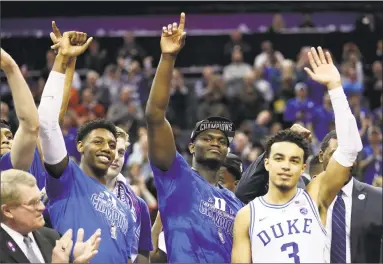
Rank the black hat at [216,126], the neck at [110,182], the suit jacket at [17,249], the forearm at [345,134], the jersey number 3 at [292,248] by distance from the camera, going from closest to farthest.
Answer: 1. the suit jacket at [17,249]
2. the jersey number 3 at [292,248]
3. the forearm at [345,134]
4. the black hat at [216,126]
5. the neck at [110,182]

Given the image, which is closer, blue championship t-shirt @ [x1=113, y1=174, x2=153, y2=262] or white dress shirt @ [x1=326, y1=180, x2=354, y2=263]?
white dress shirt @ [x1=326, y1=180, x2=354, y2=263]

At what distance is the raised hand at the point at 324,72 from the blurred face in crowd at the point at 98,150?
1.34 meters

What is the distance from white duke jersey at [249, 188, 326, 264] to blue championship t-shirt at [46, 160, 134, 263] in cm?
88

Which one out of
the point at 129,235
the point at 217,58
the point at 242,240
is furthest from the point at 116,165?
the point at 217,58

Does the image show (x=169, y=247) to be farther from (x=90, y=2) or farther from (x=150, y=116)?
(x=90, y=2)

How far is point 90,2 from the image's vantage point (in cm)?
1738

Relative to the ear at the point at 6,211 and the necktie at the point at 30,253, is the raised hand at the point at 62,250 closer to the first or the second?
the necktie at the point at 30,253

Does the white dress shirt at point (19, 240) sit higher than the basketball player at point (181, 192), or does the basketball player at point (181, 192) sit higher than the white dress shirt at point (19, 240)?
the basketball player at point (181, 192)

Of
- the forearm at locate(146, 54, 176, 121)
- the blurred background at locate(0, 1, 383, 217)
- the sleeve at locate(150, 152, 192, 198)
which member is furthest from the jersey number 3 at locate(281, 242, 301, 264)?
the blurred background at locate(0, 1, 383, 217)

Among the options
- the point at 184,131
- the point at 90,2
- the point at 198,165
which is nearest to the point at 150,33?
the point at 90,2

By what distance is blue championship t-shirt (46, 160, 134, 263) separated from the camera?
18.3 ft

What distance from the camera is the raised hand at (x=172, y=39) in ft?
18.7

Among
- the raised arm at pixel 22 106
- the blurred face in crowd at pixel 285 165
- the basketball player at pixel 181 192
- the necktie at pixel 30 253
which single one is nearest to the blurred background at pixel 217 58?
the basketball player at pixel 181 192

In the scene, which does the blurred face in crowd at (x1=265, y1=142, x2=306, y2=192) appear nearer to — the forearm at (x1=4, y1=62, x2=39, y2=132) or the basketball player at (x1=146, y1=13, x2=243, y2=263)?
the basketball player at (x1=146, y1=13, x2=243, y2=263)
